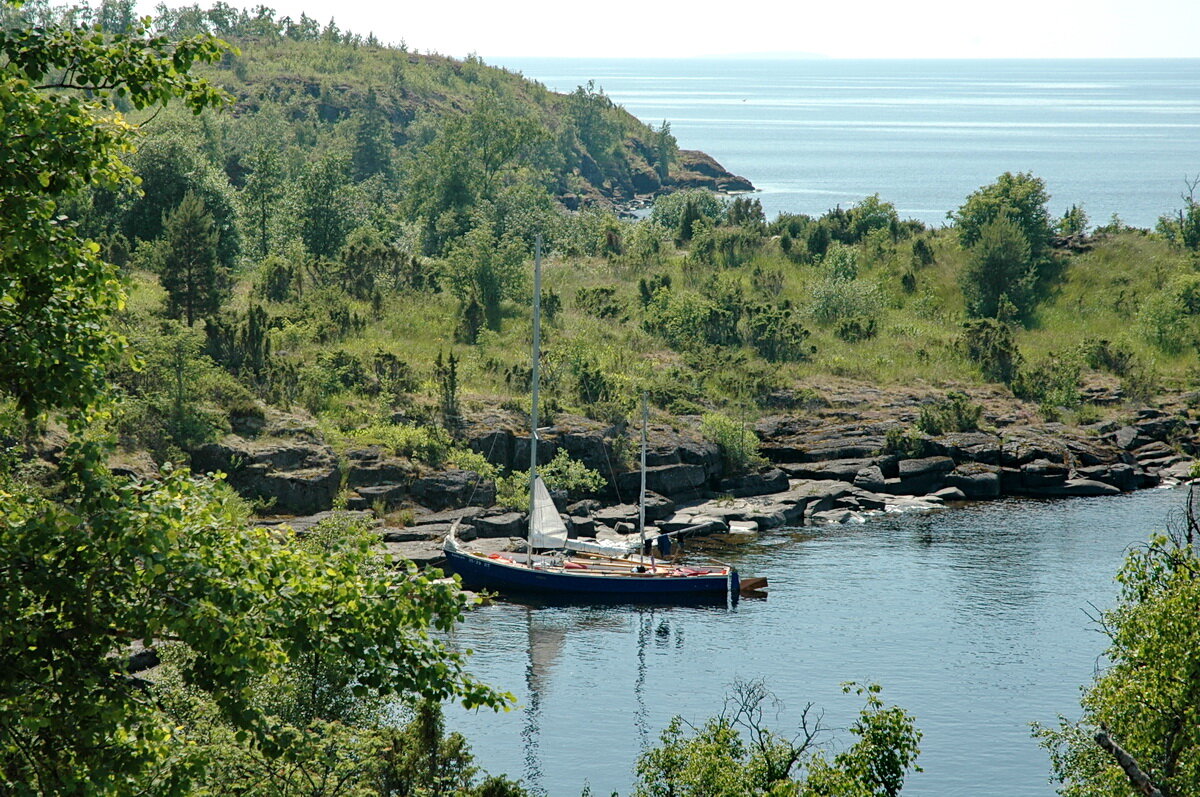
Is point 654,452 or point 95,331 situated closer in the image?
point 95,331

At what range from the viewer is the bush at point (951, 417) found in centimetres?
6831

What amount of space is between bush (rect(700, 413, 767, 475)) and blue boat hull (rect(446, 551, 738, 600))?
14.5m

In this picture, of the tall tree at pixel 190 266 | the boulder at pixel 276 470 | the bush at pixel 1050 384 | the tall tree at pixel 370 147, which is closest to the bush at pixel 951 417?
the bush at pixel 1050 384

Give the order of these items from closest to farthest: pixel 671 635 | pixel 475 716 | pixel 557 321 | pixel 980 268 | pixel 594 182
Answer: pixel 475 716 → pixel 671 635 → pixel 557 321 → pixel 980 268 → pixel 594 182

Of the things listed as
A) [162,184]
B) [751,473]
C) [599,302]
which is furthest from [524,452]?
[162,184]

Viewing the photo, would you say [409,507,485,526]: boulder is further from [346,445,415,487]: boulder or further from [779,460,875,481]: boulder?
[779,460,875,481]: boulder

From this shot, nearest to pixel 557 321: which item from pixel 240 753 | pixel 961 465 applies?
pixel 961 465

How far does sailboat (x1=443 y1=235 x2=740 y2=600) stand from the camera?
50031 millimetres

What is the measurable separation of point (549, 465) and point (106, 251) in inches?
992

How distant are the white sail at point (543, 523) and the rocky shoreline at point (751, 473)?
3.13 meters

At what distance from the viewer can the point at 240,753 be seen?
2006 cm

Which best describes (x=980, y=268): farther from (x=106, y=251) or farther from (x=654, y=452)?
(x=106, y=251)

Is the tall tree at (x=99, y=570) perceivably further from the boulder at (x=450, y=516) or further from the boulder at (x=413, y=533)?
the boulder at (x=450, y=516)

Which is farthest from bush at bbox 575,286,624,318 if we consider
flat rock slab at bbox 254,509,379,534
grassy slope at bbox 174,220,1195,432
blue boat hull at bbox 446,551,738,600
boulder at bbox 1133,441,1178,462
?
boulder at bbox 1133,441,1178,462
